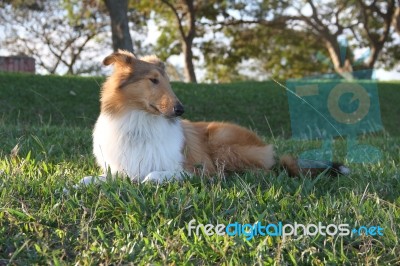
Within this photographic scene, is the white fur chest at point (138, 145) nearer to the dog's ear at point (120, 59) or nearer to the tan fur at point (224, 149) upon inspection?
the tan fur at point (224, 149)

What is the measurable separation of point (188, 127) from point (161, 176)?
836mm

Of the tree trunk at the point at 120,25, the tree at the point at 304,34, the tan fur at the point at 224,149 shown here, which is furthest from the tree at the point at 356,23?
the tan fur at the point at 224,149

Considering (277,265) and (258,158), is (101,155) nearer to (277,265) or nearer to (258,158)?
(258,158)

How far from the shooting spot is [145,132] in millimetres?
4199

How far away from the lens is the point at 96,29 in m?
28.2

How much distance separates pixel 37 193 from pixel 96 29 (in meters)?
25.9

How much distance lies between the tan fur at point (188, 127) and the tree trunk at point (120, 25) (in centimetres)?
1132

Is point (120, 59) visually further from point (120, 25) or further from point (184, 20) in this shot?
point (184, 20)

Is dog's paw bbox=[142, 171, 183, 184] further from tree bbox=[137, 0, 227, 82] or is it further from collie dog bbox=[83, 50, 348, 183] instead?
tree bbox=[137, 0, 227, 82]

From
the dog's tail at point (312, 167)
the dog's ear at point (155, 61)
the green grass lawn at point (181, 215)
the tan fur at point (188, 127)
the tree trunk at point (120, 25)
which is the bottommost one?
the green grass lawn at point (181, 215)

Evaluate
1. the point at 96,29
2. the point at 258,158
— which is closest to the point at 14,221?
the point at 258,158

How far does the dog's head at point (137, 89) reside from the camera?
401 cm

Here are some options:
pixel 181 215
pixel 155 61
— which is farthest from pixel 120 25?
pixel 181 215

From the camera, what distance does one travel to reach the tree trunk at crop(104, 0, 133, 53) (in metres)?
15.7
